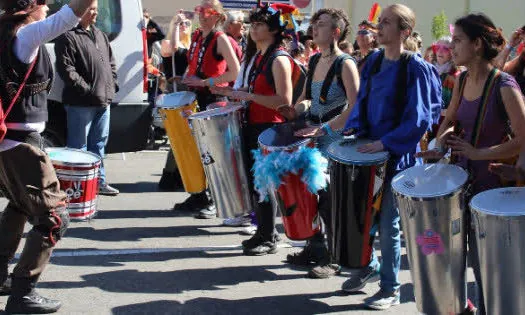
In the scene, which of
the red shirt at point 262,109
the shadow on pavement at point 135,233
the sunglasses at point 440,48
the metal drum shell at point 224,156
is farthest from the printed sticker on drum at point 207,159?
the sunglasses at point 440,48

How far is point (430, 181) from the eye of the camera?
4145mm

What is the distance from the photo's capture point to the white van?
27.8ft

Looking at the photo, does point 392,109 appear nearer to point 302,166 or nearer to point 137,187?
point 302,166

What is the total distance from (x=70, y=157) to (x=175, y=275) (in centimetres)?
112

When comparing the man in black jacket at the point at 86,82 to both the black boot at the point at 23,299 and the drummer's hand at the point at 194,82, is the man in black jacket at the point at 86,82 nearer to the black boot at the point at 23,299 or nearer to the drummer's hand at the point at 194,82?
the drummer's hand at the point at 194,82

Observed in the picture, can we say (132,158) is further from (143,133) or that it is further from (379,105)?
(379,105)

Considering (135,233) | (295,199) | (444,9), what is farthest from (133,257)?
(444,9)

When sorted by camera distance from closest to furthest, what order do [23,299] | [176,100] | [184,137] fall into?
[23,299] < [184,137] < [176,100]

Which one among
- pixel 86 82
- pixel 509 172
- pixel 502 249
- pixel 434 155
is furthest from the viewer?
pixel 86 82

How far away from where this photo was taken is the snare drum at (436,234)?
13.0 feet

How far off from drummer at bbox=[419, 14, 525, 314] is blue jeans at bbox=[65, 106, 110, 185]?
4.29 meters

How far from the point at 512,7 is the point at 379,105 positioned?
118ft

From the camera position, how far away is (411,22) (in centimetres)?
477

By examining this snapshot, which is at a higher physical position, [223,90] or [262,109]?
[223,90]
